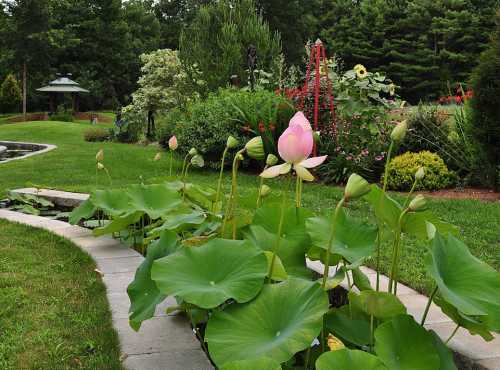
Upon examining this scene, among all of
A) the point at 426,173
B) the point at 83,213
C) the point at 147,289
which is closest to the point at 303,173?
the point at 147,289

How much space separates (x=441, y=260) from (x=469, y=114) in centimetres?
513

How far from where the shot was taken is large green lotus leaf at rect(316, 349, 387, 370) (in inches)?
46.5

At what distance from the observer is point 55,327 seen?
2170 millimetres

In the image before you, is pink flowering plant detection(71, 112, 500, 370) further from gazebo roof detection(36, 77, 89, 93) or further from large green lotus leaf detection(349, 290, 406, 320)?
gazebo roof detection(36, 77, 89, 93)

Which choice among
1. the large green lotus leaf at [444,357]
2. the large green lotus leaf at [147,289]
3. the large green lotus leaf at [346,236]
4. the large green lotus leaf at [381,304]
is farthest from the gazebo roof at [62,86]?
the large green lotus leaf at [444,357]

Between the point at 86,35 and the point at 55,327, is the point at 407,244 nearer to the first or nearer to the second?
the point at 55,327

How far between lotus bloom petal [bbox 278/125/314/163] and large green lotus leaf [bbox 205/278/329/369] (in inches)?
13.4

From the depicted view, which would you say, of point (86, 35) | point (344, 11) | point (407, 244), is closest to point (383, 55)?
point (344, 11)

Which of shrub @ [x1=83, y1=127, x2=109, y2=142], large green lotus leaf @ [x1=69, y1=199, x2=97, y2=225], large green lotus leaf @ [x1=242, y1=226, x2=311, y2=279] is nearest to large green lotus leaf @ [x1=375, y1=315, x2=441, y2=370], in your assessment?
large green lotus leaf @ [x1=242, y1=226, x2=311, y2=279]

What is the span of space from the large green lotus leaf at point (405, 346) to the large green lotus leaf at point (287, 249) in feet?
1.69

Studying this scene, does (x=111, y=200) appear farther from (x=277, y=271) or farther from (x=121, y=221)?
(x=277, y=271)

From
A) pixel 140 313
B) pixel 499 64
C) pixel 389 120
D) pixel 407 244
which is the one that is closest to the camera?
pixel 140 313

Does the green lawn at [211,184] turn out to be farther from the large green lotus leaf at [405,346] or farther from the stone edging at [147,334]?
the large green lotus leaf at [405,346]

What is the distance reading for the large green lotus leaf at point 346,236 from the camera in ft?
5.43
